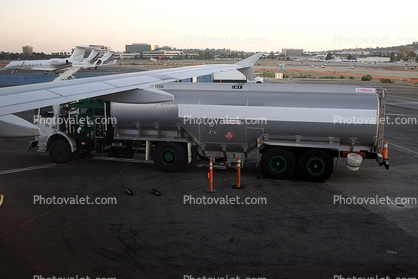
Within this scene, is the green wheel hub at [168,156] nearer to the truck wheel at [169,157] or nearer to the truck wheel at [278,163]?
the truck wheel at [169,157]

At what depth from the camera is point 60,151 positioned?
15805 mm

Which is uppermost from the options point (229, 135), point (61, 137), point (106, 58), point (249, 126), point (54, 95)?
point (106, 58)

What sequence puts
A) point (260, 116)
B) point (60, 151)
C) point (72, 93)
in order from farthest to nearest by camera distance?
point (60, 151) → point (260, 116) → point (72, 93)

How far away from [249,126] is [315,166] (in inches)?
109

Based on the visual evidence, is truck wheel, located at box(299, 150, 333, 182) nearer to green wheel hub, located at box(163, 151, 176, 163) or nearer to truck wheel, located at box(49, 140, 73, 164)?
green wheel hub, located at box(163, 151, 176, 163)

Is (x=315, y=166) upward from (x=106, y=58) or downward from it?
downward

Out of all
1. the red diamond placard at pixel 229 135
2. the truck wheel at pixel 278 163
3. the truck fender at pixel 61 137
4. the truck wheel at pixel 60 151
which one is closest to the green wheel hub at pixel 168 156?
the red diamond placard at pixel 229 135

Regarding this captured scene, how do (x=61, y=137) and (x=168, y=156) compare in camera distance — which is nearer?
(x=168, y=156)

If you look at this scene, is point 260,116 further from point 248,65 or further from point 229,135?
point 248,65

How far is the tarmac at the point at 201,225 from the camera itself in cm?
766

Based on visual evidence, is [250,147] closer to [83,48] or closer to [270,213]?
[270,213]

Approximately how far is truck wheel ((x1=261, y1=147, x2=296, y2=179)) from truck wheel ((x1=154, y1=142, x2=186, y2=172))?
3.18 meters

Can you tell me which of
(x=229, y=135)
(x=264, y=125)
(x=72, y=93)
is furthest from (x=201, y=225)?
(x=264, y=125)

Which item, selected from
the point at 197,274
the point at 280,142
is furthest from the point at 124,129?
the point at 197,274
